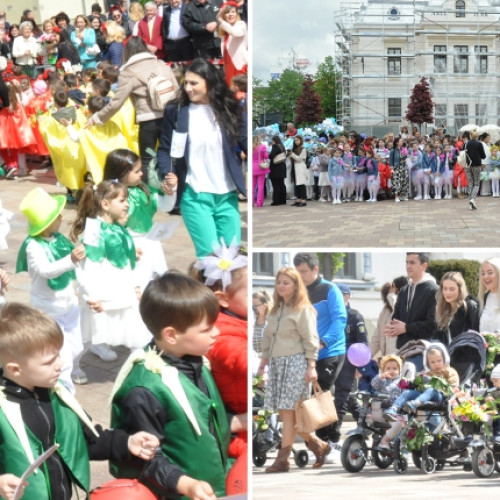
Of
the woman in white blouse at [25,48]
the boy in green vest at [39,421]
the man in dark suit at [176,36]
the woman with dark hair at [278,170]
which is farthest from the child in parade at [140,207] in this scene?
the woman in white blouse at [25,48]

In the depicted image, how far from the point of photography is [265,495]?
3.56m

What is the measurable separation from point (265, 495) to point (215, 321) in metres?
1.22

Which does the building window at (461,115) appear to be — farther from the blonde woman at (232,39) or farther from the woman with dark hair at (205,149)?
the woman with dark hair at (205,149)

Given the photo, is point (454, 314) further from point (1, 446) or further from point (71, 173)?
point (71, 173)

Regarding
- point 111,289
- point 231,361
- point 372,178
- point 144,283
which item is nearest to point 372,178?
point 372,178

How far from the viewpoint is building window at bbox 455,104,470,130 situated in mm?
23712

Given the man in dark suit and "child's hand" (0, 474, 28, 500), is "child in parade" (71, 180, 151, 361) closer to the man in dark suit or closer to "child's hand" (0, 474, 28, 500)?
"child's hand" (0, 474, 28, 500)

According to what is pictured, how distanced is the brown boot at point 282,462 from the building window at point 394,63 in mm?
19550

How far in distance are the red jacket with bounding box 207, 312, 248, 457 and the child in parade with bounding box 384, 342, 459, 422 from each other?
1.52 meters

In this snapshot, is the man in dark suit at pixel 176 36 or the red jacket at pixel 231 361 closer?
the red jacket at pixel 231 361

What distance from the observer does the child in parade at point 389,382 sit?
4.14m

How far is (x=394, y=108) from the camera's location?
23312 mm

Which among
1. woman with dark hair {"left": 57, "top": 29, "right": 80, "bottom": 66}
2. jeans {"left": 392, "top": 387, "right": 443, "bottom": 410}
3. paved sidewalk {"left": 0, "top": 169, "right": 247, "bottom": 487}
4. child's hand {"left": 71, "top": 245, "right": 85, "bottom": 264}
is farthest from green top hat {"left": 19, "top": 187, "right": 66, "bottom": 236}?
woman with dark hair {"left": 57, "top": 29, "right": 80, "bottom": 66}

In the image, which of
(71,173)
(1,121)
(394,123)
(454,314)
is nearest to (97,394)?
(454,314)
